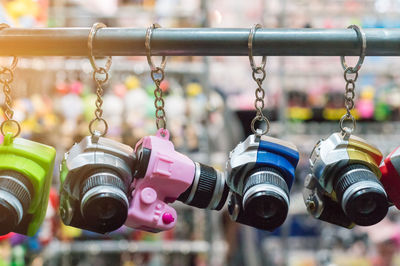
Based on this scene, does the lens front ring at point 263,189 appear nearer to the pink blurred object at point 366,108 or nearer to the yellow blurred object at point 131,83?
the yellow blurred object at point 131,83

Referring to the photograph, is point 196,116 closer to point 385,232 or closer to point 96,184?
point 385,232

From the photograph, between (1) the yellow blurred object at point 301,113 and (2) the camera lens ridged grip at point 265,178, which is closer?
(2) the camera lens ridged grip at point 265,178

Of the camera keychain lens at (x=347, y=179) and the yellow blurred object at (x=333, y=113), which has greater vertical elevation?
the yellow blurred object at (x=333, y=113)

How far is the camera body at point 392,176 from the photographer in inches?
29.1

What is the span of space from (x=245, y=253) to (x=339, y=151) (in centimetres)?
184

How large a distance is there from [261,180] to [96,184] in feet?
0.72

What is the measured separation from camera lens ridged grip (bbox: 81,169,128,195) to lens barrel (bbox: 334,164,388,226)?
30 centimetres

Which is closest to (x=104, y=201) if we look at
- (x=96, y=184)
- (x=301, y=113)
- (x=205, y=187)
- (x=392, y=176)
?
(x=96, y=184)

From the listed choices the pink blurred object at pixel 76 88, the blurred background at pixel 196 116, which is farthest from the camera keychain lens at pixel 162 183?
the pink blurred object at pixel 76 88

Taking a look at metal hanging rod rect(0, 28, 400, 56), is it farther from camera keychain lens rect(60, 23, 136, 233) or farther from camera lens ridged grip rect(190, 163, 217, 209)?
camera lens ridged grip rect(190, 163, 217, 209)

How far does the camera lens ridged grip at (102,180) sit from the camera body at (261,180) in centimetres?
15

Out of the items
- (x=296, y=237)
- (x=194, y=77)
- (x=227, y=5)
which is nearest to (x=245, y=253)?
(x=296, y=237)

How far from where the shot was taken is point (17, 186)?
28.1 inches

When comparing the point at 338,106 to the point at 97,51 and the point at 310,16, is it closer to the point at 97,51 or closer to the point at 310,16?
the point at 310,16
